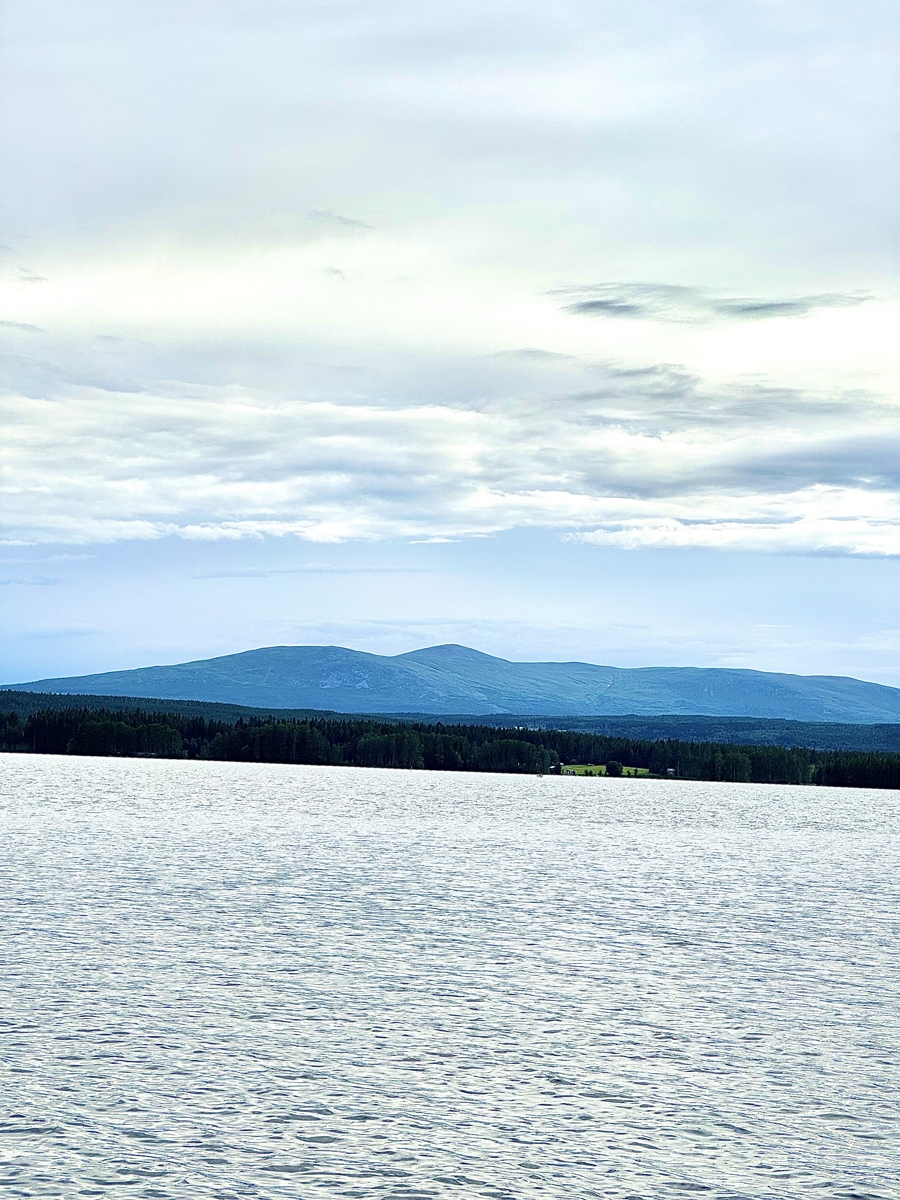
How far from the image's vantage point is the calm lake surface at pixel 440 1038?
2670cm

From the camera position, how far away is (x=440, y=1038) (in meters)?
38.8

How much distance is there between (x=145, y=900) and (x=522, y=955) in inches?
1000

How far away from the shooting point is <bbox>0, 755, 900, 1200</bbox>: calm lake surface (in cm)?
2670

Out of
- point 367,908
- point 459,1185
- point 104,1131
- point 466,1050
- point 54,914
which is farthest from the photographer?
point 367,908

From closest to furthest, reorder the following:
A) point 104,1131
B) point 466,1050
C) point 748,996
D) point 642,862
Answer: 1. point 104,1131
2. point 466,1050
3. point 748,996
4. point 642,862

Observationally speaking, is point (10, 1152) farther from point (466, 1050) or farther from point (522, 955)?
point (522, 955)

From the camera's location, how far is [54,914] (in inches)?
2472

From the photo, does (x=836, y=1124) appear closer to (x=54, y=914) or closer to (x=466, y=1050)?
(x=466, y=1050)

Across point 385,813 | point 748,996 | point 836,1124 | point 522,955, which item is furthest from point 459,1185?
point 385,813

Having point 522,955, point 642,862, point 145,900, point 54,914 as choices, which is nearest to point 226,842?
point 642,862

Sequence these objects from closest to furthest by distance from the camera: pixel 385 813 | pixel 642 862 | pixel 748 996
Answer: pixel 748 996 → pixel 642 862 → pixel 385 813

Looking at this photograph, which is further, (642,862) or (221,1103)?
(642,862)

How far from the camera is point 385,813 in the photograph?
593 feet

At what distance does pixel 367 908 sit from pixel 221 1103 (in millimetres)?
39383
